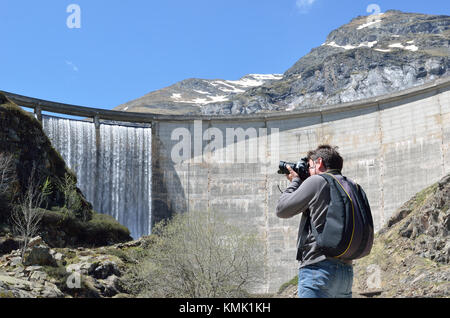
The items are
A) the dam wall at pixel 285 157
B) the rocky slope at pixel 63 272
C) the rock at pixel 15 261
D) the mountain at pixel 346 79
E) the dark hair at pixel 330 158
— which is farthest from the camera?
the mountain at pixel 346 79

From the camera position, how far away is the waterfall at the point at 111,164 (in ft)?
121

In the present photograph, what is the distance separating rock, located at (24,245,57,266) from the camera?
72.8 ft

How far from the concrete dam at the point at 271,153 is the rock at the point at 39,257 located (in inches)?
593

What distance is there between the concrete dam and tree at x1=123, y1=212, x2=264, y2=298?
13.2 m

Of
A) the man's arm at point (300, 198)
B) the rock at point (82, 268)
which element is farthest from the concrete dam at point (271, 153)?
the man's arm at point (300, 198)

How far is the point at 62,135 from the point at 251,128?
44.8 feet

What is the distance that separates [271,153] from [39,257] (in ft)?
69.4

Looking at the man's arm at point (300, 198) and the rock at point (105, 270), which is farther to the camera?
the rock at point (105, 270)

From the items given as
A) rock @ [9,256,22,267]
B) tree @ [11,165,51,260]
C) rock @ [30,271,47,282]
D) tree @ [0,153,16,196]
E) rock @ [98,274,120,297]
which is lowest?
rock @ [98,274,120,297]

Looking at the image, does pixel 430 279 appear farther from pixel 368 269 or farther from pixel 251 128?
pixel 251 128

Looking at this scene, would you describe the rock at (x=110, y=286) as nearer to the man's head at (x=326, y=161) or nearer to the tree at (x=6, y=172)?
the tree at (x=6, y=172)

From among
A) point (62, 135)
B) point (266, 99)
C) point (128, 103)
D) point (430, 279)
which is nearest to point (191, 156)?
point (62, 135)

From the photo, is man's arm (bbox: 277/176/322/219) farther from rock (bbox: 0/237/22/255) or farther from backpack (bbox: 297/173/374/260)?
rock (bbox: 0/237/22/255)

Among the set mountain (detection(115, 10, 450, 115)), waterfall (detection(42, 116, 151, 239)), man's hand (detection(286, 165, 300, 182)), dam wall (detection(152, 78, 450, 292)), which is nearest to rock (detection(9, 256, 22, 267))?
waterfall (detection(42, 116, 151, 239))
